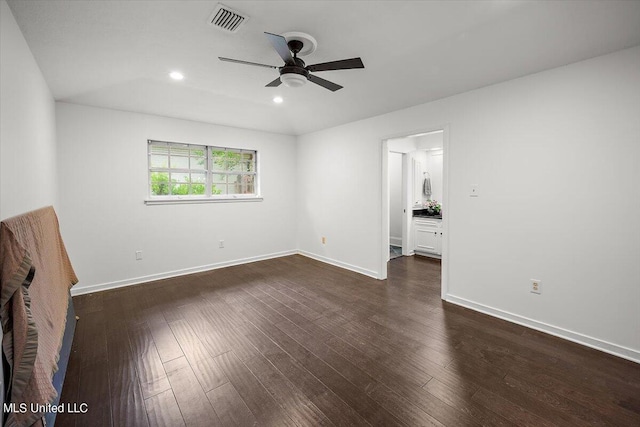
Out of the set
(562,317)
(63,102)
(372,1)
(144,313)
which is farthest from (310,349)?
(63,102)

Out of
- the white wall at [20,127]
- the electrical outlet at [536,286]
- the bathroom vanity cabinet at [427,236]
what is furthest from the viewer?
the bathroom vanity cabinet at [427,236]

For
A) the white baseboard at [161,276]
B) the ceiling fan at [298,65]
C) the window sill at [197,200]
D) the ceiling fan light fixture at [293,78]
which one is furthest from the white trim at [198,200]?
the ceiling fan light fixture at [293,78]

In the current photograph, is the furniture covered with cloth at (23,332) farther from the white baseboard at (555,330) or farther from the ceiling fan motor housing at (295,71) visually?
the white baseboard at (555,330)

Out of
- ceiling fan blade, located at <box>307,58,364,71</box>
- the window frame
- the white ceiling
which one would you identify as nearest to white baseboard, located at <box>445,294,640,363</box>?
the white ceiling

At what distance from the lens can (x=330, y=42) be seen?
2.39 metres

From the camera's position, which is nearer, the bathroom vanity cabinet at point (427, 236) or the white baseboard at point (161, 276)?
the white baseboard at point (161, 276)

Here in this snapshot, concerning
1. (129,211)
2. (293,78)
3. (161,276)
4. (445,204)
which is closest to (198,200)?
(129,211)

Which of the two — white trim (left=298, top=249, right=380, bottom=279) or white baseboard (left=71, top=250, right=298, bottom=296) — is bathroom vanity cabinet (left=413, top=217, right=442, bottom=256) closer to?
white trim (left=298, top=249, right=380, bottom=279)

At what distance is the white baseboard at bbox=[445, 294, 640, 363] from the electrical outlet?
288mm

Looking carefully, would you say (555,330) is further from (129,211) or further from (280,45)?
(129,211)

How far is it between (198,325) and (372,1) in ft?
10.5

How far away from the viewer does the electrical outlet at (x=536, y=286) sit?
2.65 m

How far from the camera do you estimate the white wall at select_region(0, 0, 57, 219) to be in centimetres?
156

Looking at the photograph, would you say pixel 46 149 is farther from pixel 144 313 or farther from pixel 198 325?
pixel 198 325
